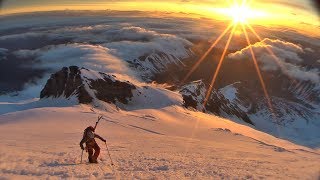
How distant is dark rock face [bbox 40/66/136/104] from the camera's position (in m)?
76.3

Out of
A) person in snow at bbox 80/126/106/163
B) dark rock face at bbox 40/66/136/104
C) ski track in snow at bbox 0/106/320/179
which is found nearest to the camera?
ski track in snow at bbox 0/106/320/179

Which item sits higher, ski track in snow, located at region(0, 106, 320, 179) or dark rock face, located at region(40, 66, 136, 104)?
dark rock face, located at region(40, 66, 136, 104)

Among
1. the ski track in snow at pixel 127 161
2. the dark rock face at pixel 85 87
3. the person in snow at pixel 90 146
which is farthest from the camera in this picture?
the dark rock face at pixel 85 87

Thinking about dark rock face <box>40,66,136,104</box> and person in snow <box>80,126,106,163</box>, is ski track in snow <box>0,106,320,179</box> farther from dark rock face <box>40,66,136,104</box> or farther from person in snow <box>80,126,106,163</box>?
dark rock face <box>40,66,136,104</box>

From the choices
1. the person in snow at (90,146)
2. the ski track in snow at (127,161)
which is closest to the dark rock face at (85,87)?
the ski track in snow at (127,161)

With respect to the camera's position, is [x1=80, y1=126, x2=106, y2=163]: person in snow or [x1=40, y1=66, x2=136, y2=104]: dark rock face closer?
[x1=80, y1=126, x2=106, y2=163]: person in snow

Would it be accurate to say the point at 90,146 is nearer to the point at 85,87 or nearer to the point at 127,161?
the point at 127,161

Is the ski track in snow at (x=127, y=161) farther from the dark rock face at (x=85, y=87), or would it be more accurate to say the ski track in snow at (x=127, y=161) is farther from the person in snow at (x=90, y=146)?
the dark rock face at (x=85, y=87)

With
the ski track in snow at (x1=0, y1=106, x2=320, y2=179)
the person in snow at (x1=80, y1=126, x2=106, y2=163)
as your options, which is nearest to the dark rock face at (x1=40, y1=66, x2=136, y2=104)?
the ski track in snow at (x1=0, y1=106, x2=320, y2=179)

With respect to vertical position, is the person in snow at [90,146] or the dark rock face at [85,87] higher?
the dark rock face at [85,87]

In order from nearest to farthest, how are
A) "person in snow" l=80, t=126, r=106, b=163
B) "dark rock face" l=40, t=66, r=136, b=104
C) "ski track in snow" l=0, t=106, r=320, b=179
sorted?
"ski track in snow" l=0, t=106, r=320, b=179
"person in snow" l=80, t=126, r=106, b=163
"dark rock face" l=40, t=66, r=136, b=104

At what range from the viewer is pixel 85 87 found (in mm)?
76500

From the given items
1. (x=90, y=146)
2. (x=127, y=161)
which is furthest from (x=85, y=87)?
(x=90, y=146)

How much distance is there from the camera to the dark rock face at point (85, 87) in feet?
250
